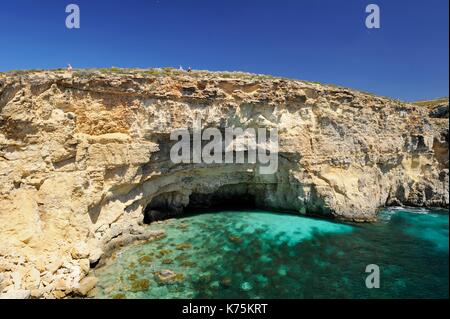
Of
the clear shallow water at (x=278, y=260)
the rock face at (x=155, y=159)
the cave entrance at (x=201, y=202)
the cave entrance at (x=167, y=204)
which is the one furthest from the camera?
the cave entrance at (x=167, y=204)

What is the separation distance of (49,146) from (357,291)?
2049 centimetres

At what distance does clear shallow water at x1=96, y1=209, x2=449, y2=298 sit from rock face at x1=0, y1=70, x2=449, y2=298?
92.6 inches

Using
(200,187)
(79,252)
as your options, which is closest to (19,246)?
(79,252)

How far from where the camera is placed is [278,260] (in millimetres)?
18875

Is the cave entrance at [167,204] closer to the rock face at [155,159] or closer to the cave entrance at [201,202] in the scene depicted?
the cave entrance at [201,202]

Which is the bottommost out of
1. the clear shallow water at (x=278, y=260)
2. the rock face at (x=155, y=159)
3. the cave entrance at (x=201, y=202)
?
the clear shallow water at (x=278, y=260)

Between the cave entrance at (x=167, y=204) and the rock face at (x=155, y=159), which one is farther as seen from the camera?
the cave entrance at (x=167, y=204)

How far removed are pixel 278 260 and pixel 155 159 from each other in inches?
542

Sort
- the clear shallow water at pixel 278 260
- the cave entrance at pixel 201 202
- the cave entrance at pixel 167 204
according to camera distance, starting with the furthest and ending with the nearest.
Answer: the cave entrance at pixel 167 204 → the cave entrance at pixel 201 202 → the clear shallow water at pixel 278 260

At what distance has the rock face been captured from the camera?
16.2m

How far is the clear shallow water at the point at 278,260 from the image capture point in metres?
15.2

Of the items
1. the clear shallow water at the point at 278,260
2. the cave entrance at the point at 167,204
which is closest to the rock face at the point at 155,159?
the cave entrance at the point at 167,204

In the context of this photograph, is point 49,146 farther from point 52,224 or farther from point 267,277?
point 267,277

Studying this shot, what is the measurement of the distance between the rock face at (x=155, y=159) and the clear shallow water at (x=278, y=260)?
235 cm
